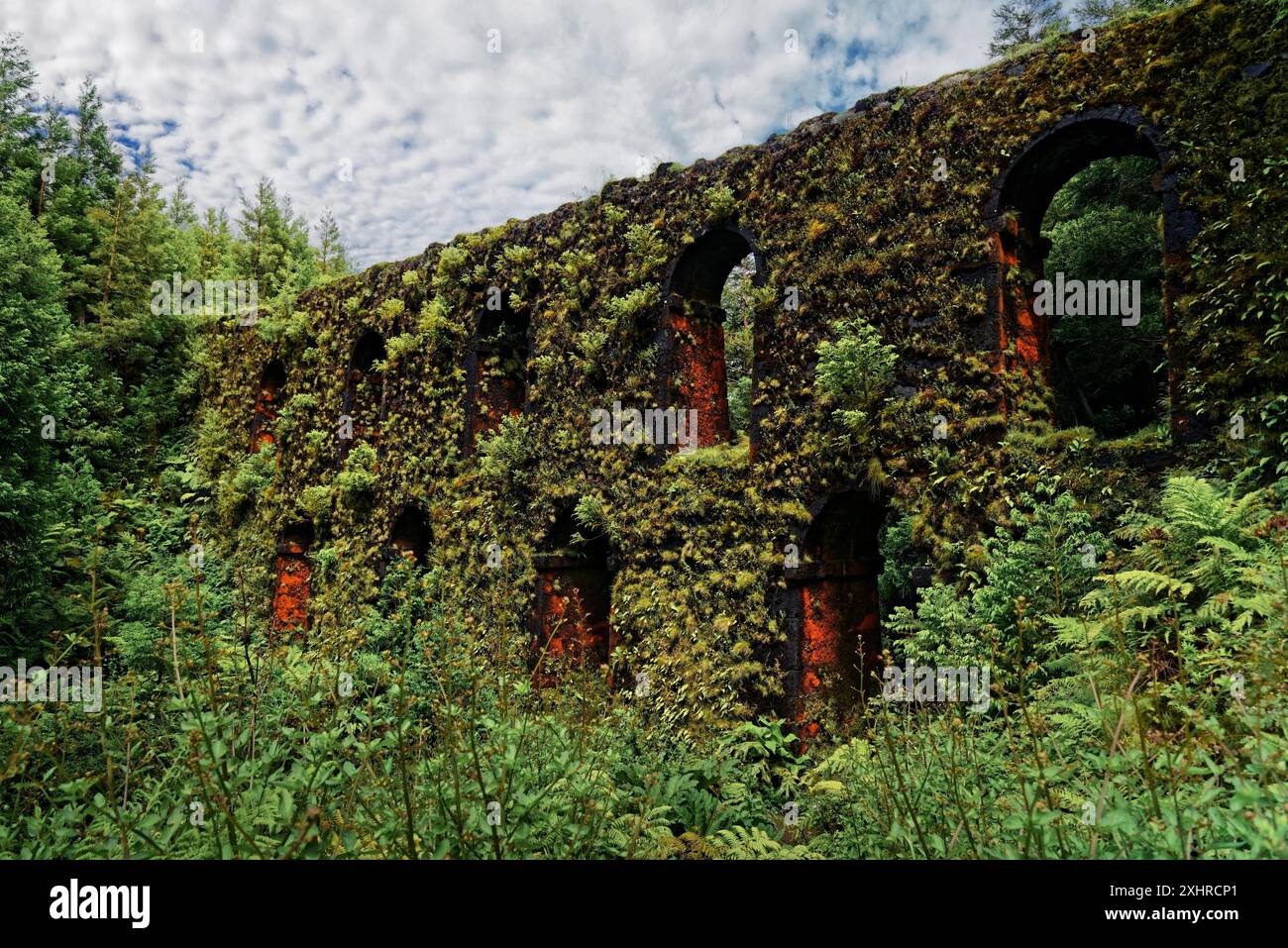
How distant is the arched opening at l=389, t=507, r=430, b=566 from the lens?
1202 cm

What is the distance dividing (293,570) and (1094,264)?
1472cm

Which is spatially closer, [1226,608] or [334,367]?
[1226,608]

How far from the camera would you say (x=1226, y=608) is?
4426 mm

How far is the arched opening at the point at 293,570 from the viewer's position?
14.0 m

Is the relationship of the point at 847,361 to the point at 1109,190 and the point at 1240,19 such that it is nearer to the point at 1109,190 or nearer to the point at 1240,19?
the point at 1240,19

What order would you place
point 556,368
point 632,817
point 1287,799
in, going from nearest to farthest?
point 1287,799 < point 632,817 < point 556,368

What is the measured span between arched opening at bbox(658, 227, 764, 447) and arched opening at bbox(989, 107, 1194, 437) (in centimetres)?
295

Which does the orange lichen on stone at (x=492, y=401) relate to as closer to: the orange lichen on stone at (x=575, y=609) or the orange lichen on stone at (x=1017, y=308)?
the orange lichen on stone at (x=575, y=609)

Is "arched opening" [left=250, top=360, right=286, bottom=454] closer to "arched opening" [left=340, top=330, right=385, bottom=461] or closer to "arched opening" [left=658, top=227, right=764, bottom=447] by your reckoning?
"arched opening" [left=340, top=330, right=385, bottom=461]

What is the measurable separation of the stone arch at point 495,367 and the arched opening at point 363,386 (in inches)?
107

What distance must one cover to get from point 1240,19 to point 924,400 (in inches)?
135

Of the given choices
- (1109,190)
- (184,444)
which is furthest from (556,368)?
(184,444)

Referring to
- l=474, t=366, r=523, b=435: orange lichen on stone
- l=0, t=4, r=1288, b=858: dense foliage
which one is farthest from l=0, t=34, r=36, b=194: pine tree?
l=474, t=366, r=523, b=435: orange lichen on stone

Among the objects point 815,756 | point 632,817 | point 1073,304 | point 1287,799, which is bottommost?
point 815,756
